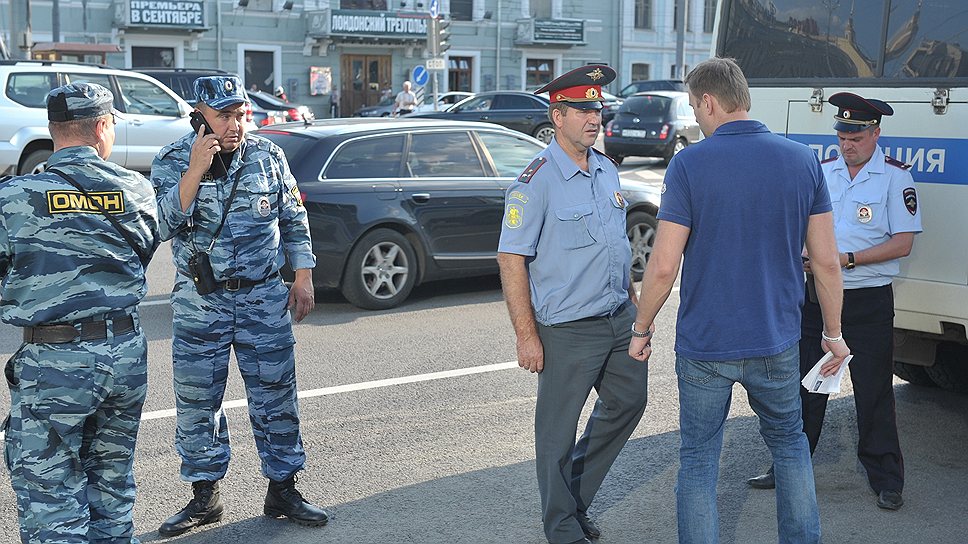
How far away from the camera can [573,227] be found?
405 cm

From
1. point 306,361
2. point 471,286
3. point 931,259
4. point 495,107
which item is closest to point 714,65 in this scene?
point 931,259

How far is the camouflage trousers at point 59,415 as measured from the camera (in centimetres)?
349

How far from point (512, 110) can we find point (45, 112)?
11744mm

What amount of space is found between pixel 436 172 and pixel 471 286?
121 cm

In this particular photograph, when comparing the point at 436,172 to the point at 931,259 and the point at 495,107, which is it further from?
the point at 495,107

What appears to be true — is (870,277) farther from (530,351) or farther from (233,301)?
(233,301)

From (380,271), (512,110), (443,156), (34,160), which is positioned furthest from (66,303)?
(512,110)

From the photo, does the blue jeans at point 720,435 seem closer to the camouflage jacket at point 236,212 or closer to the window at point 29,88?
the camouflage jacket at point 236,212

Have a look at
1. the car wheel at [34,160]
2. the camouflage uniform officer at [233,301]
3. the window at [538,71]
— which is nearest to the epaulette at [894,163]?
the camouflage uniform officer at [233,301]

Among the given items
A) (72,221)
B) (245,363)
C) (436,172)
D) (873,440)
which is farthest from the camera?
(436,172)

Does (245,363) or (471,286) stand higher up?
(245,363)

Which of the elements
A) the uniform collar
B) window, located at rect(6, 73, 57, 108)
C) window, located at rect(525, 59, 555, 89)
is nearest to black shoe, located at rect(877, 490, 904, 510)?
the uniform collar

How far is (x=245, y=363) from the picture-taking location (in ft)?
14.5

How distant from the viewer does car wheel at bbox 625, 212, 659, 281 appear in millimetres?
9938
